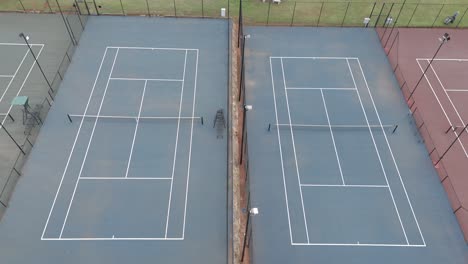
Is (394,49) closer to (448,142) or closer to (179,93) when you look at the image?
(448,142)

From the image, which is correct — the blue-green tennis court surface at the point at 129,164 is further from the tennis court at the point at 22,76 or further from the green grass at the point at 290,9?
the green grass at the point at 290,9

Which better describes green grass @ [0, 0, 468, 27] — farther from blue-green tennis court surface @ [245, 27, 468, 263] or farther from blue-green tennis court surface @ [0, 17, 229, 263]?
blue-green tennis court surface @ [0, 17, 229, 263]

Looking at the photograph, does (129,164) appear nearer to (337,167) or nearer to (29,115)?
(29,115)

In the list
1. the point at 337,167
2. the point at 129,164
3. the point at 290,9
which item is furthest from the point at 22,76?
the point at 290,9

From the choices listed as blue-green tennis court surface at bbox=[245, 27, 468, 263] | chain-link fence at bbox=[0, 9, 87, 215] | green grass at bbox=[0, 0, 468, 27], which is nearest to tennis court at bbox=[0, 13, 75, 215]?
chain-link fence at bbox=[0, 9, 87, 215]

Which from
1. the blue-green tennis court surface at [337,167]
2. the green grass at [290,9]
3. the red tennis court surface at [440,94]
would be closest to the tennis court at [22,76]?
the green grass at [290,9]

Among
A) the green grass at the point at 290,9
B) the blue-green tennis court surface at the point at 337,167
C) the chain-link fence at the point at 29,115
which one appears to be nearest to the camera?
the blue-green tennis court surface at the point at 337,167
